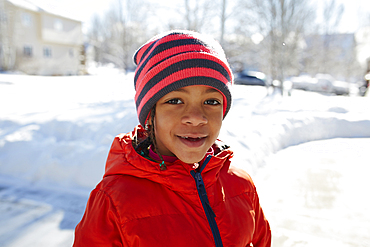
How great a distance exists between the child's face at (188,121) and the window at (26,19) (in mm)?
26425

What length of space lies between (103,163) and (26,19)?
25107 mm

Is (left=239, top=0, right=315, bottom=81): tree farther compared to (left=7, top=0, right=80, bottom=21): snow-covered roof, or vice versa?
(left=7, top=0, right=80, bottom=21): snow-covered roof

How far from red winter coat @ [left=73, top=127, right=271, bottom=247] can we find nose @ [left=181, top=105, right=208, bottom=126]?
0.20 metres

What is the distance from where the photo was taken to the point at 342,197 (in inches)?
114

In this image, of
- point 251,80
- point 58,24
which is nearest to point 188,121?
point 251,80

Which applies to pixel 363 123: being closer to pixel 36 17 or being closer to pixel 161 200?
pixel 161 200

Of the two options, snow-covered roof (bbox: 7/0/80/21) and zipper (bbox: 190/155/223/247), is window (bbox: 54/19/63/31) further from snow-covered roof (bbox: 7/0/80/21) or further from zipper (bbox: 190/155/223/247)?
zipper (bbox: 190/155/223/247)

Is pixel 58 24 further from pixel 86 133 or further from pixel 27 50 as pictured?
pixel 86 133

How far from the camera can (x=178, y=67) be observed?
3.72 feet

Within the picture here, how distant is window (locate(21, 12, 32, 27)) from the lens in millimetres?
22141

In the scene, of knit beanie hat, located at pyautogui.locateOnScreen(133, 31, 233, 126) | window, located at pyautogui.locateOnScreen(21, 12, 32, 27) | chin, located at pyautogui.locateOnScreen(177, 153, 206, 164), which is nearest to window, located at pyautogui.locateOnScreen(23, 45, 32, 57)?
window, located at pyautogui.locateOnScreen(21, 12, 32, 27)

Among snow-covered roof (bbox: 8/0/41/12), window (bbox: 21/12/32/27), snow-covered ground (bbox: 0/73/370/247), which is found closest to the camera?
snow-covered ground (bbox: 0/73/370/247)

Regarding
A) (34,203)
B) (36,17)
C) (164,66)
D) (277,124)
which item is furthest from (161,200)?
(36,17)

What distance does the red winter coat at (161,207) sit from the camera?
3.26 feet
